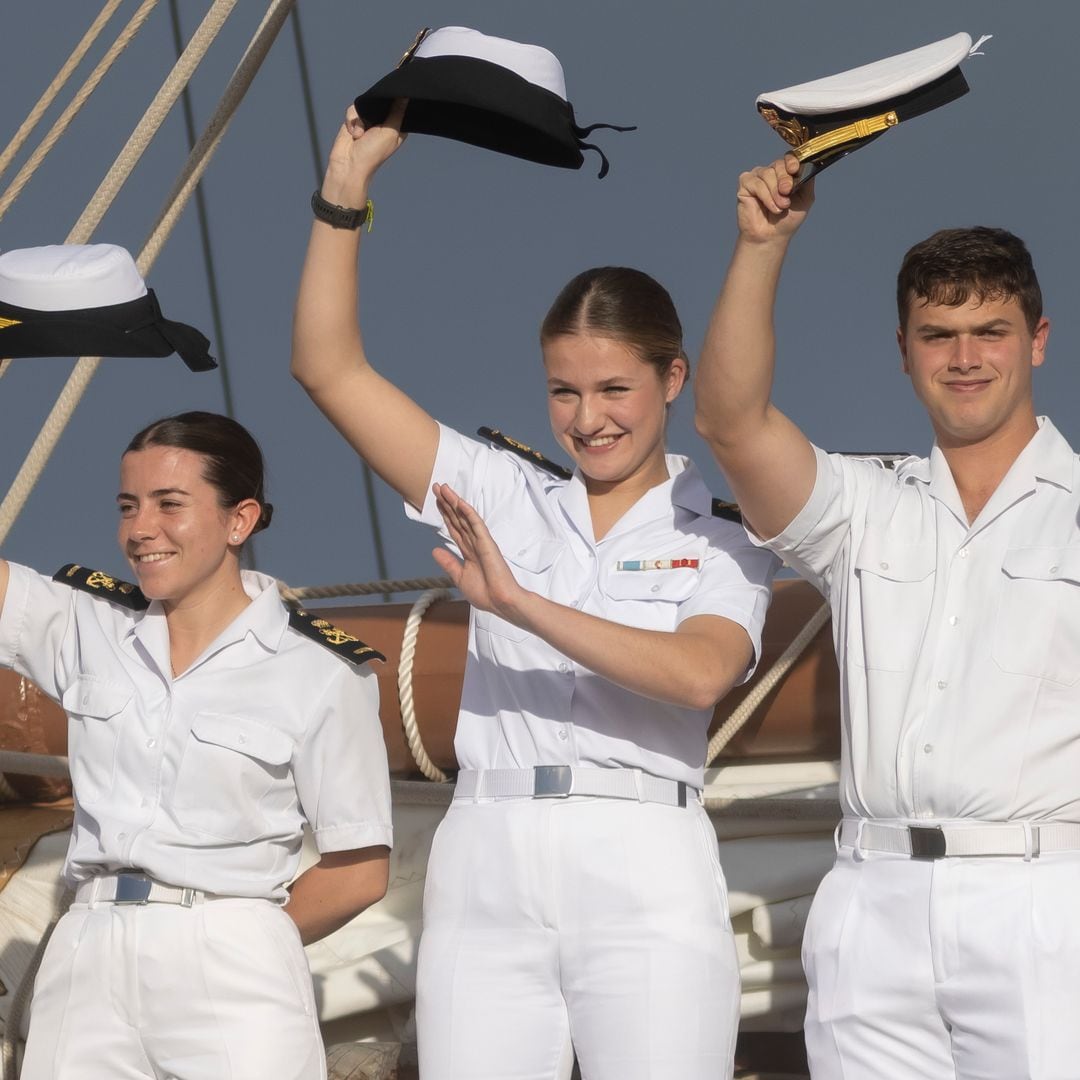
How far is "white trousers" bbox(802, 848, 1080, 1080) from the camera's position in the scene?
1.80 m

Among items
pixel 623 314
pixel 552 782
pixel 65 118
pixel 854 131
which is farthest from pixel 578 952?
pixel 65 118

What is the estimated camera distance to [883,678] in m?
1.95

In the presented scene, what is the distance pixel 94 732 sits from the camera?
209 centimetres

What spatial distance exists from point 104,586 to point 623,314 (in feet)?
2.23

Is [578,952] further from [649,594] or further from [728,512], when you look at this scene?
[728,512]

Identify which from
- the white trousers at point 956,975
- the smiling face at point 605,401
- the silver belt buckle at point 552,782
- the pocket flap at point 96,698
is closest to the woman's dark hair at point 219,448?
the pocket flap at point 96,698

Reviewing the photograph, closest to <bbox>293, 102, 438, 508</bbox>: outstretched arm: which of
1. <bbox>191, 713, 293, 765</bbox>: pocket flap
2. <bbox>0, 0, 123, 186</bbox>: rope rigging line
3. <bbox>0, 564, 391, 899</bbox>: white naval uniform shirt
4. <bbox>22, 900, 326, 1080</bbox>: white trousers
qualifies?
<bbox>0, 564, 391, 899</bbox>: white naval uniform shirt

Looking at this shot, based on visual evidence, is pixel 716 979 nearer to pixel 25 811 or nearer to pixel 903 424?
pixel 25 811

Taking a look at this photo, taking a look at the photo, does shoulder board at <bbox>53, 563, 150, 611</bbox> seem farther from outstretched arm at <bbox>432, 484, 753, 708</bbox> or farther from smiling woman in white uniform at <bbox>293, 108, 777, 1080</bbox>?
outstretched arm at <bbox>432, 484, 753, 708</bbox>

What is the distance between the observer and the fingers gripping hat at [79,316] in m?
2.23

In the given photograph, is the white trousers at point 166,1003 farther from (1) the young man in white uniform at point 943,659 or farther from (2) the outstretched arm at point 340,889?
(1) the young man in white uniform at point 943,659

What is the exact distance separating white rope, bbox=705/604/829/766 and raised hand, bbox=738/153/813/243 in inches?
31.3

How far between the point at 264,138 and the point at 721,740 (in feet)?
18.5

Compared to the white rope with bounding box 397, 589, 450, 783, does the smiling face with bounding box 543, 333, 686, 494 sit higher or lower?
higher
